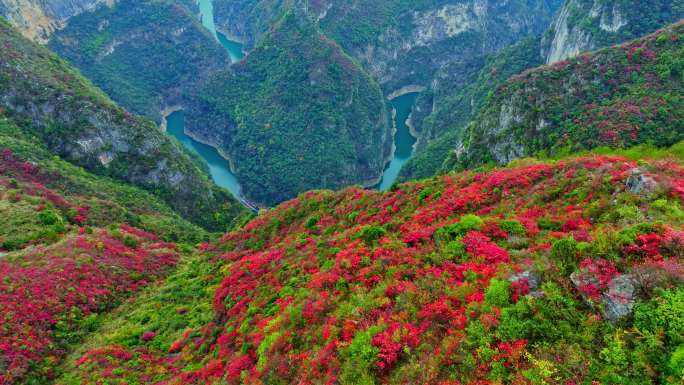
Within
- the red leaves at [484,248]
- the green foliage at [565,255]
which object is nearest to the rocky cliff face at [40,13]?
the red leaves at [484,248]

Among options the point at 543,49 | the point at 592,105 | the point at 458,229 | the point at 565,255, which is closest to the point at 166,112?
the point at 543,49

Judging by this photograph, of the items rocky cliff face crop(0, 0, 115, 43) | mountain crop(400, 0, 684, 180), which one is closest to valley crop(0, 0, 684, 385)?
mountain crop(400, 0, 684, 180)

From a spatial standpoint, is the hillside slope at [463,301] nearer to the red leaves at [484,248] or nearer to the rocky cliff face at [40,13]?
the red leaves at [484,248]

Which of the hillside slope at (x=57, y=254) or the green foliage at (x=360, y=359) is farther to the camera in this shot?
the hillside slope at (x=57, y=254)

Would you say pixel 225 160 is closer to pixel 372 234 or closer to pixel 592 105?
pixel 592 105

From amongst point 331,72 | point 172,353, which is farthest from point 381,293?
point 331,72

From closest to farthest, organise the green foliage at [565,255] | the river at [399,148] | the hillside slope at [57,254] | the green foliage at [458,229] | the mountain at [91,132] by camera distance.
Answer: the green foliage at [565,255] < the green foliage at [458,229] < the hillside slope at [57,254] < the mountain at [91,132] < the river at [399,148]
